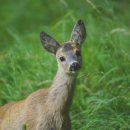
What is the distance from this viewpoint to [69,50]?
24.7 ft

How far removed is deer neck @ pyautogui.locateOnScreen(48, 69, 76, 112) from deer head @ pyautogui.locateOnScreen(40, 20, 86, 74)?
0.24ft

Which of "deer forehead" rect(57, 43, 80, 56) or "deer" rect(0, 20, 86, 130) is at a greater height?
"deer forehead" rect(57, 43, 80, 56)

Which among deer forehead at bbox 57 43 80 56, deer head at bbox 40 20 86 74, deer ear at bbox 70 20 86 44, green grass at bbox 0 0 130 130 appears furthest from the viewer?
green grass at bbox 0 0 130 130

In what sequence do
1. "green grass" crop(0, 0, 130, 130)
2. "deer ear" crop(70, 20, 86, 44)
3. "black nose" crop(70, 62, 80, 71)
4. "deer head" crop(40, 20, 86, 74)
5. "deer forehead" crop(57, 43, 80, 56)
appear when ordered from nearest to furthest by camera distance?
"black nose" crop(70, 62, 80, 71) → "deer head" crop(40, 20, 86, 74) → "deer forehead" crop(57, 43, 80, 56) → "deer ear" crop(70, 20, 86, 44) → "green grass" crop(0, 0, 130, 130)

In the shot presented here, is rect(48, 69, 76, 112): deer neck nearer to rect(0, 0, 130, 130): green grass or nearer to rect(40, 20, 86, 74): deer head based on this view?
rect(40, 20, 86, 74): deer head

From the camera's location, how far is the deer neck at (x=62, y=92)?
7.47 meters

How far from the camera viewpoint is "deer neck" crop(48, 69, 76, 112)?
7.47 meters

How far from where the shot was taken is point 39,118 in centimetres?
747

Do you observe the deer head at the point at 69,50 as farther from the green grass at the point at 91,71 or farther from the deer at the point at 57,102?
the green grass at the point at 91,71

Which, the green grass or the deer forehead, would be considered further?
the green grass

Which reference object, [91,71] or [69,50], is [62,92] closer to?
[69,50]

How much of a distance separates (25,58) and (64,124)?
202cm

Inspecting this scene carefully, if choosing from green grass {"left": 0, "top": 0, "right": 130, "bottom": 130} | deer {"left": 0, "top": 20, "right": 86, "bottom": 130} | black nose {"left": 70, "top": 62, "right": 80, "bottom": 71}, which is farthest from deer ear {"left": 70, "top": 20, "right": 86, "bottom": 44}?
black nose {"left": 70, "top": 62, "right": 80, "bottom": 71}

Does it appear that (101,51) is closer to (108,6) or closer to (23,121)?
(108,6)
